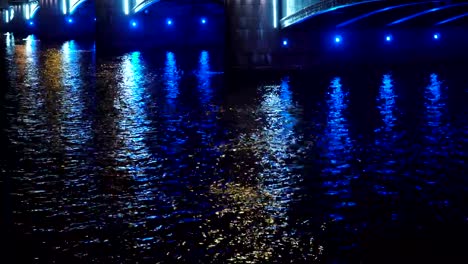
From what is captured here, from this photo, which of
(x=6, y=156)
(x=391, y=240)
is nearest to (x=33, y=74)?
(x=6, y=156)

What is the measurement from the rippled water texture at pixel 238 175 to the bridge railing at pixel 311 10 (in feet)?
15.9

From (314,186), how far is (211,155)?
12.1 feet

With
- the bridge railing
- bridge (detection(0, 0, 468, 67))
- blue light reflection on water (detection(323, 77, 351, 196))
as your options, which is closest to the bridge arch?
bridge (detection(0, 0, 468, 67))

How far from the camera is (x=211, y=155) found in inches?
651

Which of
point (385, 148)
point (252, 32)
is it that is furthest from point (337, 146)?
point (252, 32)

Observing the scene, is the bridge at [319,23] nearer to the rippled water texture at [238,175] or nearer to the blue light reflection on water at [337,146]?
the rippled water texture at [238,175]

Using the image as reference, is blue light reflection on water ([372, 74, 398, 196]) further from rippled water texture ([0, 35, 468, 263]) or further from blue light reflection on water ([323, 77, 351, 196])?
blue light reflection on water ([323, 77, 351, 196])

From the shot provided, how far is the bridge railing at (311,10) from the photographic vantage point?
103 feet

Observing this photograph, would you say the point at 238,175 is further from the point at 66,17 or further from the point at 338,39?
the point at 66,17

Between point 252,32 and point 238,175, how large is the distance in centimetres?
2285

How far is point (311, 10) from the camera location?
33.8 metres

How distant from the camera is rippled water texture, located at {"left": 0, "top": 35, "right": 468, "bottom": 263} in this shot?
10.4 meters

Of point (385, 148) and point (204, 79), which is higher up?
point (204, 79)

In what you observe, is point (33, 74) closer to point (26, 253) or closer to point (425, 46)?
point (425, 46)
